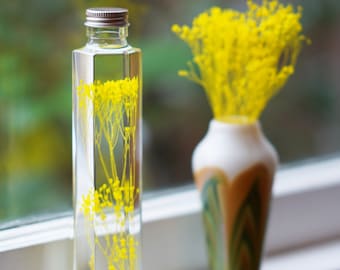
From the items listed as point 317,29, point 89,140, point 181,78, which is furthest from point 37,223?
point 317,29

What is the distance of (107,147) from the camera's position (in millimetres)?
939

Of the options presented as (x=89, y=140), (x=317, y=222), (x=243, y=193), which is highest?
(x=89, y=140)

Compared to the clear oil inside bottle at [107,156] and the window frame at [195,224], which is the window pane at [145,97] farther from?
the clear oil inside bottle at [107,156]

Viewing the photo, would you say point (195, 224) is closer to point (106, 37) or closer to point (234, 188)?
point (234, 188)

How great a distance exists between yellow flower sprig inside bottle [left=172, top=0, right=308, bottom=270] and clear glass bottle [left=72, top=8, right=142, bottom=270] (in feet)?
0.45

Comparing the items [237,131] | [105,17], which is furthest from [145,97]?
[105,17]

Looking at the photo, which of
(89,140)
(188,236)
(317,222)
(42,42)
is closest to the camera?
(89,140)

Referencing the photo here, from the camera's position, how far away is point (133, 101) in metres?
0.94

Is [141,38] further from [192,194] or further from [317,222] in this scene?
[317,222]

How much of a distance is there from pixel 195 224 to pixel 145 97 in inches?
7.9

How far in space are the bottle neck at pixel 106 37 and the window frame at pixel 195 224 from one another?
0.27 m

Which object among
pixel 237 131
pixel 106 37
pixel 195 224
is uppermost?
pixel 106 37

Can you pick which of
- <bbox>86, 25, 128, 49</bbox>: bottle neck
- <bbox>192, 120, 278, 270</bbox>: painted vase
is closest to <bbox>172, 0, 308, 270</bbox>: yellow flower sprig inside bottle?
<bbox>192, 120, 278, 270</bbox>: painted vase

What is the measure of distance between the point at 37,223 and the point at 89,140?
7.7 inches
